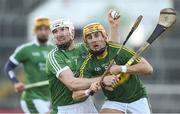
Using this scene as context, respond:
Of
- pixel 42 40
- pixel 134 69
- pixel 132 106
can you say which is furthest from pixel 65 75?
pixel 42 40

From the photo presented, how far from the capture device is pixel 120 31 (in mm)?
19328

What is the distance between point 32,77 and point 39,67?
0.20 metres

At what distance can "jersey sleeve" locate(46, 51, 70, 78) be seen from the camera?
9391 millimetres

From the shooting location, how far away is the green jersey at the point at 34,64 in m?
12.7

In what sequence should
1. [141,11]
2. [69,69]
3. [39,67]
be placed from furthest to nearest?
[141,11] → [39,67] → [69,69]

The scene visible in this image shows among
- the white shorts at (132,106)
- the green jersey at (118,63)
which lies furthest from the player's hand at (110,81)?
the white shorts at (132,106)

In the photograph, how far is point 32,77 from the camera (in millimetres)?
12789

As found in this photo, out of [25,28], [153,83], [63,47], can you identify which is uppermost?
[63,47]

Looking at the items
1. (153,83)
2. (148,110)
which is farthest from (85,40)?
(153,83)

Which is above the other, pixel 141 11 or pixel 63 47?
pixel 63 47

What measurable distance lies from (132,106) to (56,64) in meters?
1.07

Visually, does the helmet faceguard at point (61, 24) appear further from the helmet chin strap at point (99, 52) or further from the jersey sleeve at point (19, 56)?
the jersey sleeve at point (19, 56)

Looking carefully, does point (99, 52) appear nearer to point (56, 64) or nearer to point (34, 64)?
point (56, 64)

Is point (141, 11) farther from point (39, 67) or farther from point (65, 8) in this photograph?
point (39, 67)
